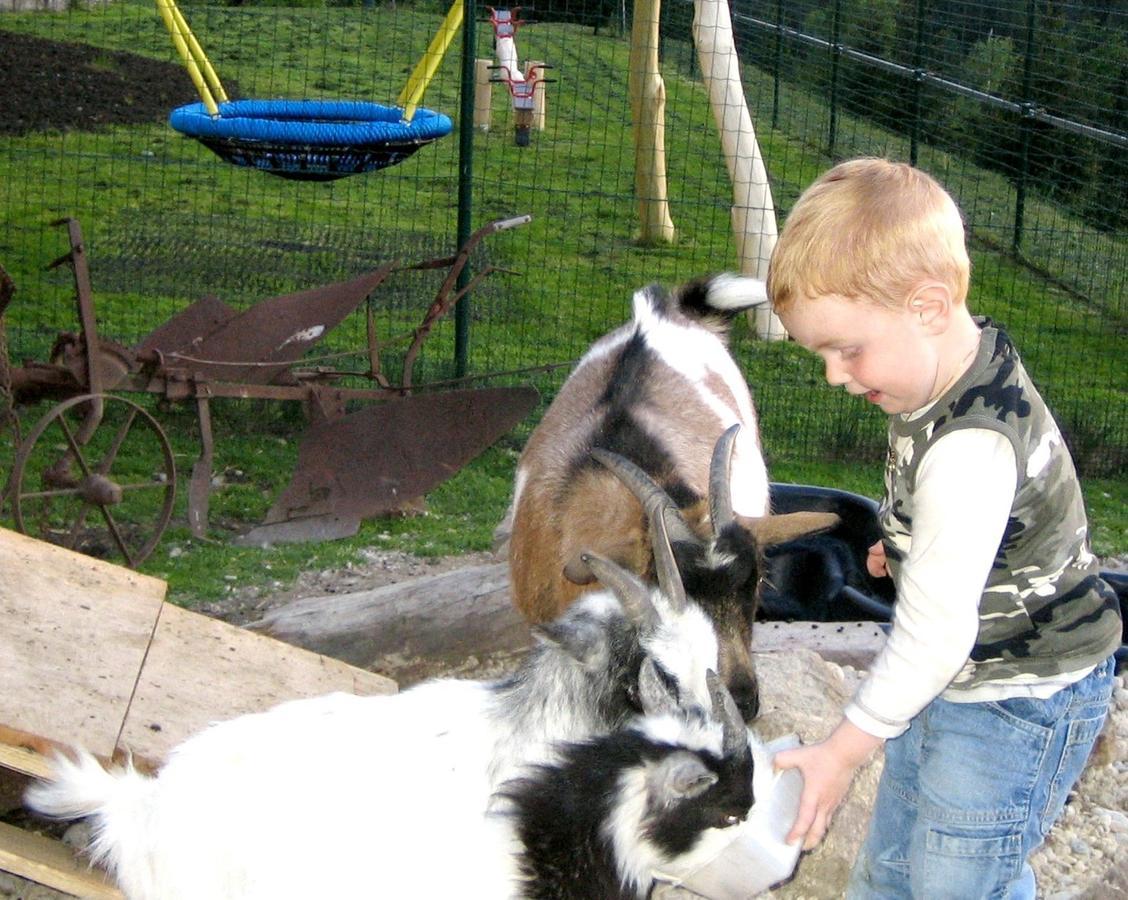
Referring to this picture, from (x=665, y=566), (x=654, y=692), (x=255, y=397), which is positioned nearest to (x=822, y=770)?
(x=654, y=692)

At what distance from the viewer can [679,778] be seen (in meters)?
2.08

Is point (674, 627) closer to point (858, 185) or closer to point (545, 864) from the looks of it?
point (545, 864)

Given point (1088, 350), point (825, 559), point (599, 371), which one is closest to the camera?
point (599, 371)

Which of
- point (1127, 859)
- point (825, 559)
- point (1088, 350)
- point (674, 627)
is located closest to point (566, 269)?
point (1088, 350)

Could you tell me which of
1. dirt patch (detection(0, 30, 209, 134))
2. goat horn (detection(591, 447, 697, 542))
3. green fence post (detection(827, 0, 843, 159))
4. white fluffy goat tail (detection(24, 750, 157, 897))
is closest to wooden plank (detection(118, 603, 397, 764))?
white fluffy goat tail (detection(24, 750, 157, 897))

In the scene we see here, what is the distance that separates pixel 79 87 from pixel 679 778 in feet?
41.1

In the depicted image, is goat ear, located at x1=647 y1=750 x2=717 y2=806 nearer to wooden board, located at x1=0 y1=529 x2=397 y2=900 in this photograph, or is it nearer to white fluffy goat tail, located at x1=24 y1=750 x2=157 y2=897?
white fluffy goat tail, located at x1=24 y1=750 x2=157 y2=897

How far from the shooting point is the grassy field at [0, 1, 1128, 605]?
649cm

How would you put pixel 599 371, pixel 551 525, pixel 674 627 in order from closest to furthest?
pixel 674 627, pixel 551 525, pixel 599 371

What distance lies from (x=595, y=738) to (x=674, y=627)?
32 centimetres

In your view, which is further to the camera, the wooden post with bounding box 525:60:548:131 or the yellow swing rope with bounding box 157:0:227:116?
the wooden post with bounding box 525:60:548:131

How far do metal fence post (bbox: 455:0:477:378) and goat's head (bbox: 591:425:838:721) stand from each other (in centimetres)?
362

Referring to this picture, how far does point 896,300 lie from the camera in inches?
85.0

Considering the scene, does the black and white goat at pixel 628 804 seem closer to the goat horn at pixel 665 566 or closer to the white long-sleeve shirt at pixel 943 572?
the white long-sleeve shirt at pixel 943 572
